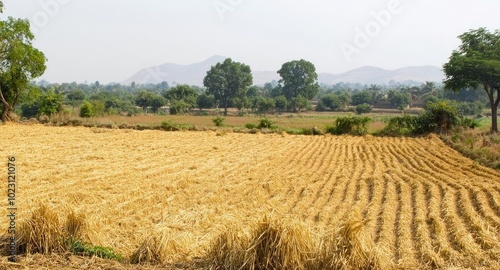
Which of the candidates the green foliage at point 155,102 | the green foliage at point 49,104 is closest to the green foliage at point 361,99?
the green foliage at point 155,102

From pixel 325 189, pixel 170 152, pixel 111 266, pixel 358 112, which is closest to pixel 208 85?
pixel 358 112

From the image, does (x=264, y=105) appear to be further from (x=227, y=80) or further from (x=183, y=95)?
(x=227, y=80)

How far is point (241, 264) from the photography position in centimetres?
499

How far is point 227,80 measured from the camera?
288 feet

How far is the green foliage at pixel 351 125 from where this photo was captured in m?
30.4

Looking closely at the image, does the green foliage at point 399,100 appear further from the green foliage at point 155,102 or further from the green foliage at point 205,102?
the green foliage at point 155,102

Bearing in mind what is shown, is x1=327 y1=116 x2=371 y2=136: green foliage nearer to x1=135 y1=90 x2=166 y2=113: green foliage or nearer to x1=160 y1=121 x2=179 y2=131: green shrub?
x1=160 y1=121 x2=179 y2=131: green shrub

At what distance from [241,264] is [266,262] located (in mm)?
Result: 297

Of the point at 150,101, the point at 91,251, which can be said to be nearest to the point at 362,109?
the point at 150,101

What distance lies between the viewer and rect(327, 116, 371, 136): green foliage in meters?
30.4

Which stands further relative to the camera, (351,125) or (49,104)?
(49,104)

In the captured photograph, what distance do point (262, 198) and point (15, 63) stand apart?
86.2ft

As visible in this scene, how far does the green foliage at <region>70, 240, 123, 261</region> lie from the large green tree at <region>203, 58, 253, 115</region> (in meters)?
78.8

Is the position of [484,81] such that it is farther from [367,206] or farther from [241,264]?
[241,264]
